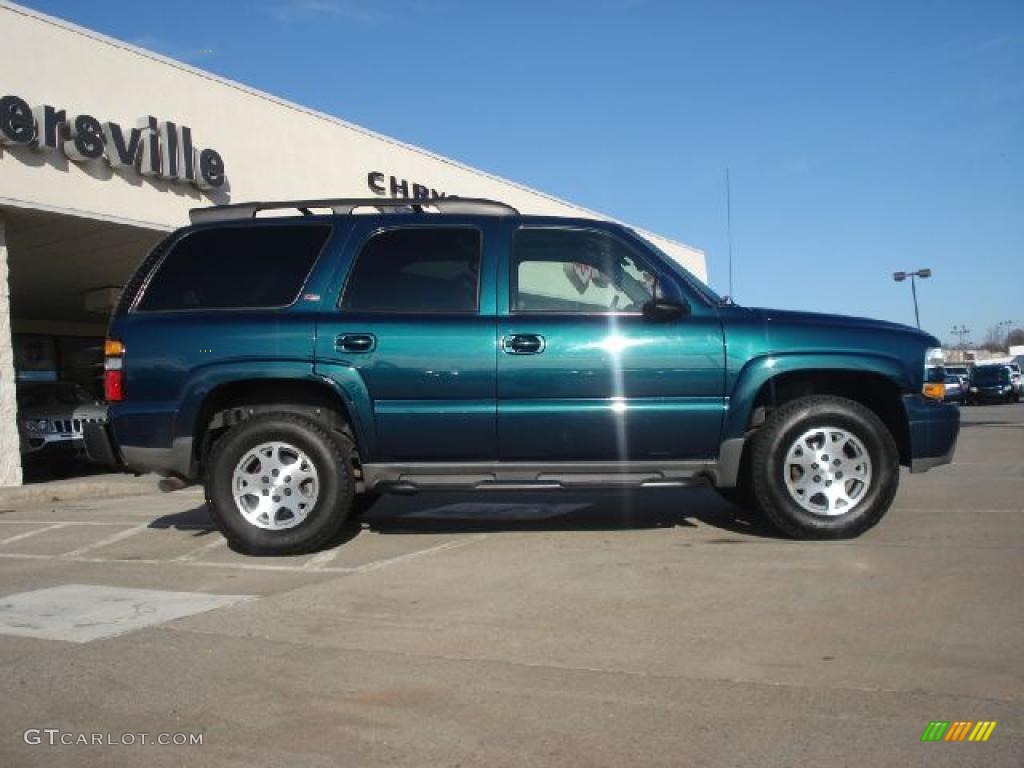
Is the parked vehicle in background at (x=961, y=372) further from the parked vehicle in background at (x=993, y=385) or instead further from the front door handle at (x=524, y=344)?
the front door handle at (x=524, y=344)

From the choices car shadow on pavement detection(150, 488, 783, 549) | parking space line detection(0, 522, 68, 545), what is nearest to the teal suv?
car shadow on pavement detection(150, 488, 783, 549)

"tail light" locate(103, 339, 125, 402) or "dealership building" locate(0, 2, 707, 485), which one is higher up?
"dealership building" locate(0, 2, 707, 485)

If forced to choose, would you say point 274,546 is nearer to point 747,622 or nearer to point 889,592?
point 747,622

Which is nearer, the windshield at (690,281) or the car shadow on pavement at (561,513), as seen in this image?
the windshield at (690,281)

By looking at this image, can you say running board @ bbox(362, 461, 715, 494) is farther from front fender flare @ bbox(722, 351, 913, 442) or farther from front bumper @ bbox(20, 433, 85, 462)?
front bumper @ bbox(20, 433, 85, 462)

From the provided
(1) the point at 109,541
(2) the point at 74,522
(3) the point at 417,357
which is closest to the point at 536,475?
(3) the point at 417,357

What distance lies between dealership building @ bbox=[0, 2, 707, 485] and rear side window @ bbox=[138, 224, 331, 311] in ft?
22.1

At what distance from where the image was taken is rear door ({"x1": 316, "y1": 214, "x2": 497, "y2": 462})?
5668 millimetres

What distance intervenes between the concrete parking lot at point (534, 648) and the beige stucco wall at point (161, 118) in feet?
25.9

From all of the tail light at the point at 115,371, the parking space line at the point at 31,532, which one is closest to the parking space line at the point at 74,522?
the parking space line at the point at 31,532

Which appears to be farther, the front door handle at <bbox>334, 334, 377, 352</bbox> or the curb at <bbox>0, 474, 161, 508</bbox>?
the curb at <bbox>0, 474, 161, 508</bbox>

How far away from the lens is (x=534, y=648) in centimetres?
386

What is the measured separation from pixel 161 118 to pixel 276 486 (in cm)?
1031

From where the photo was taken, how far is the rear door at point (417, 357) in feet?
18.6
